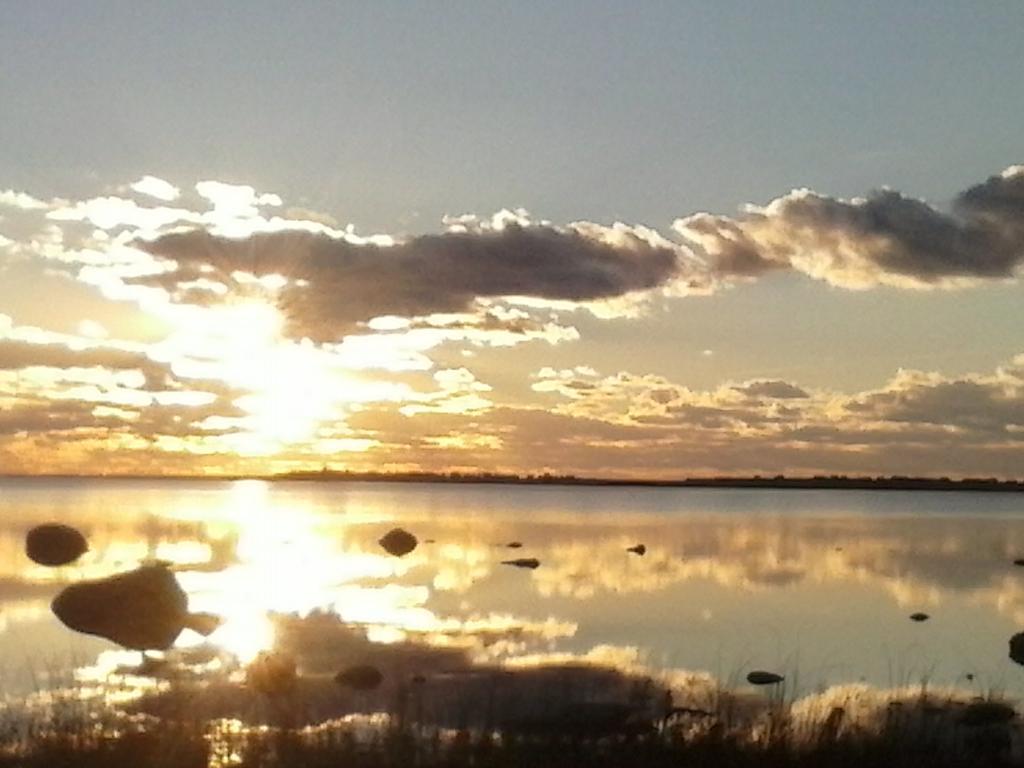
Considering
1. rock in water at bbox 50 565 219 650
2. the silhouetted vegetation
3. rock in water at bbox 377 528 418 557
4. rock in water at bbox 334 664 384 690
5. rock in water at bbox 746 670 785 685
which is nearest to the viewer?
the silhouetted vegetation

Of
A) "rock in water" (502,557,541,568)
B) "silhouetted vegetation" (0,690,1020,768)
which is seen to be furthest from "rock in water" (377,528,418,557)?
"silhouetted vegetation" (0,690,1020,768)

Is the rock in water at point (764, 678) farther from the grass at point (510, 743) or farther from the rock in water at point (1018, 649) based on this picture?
the rock in water at point (1018, 649)

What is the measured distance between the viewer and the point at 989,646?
31.7 meters

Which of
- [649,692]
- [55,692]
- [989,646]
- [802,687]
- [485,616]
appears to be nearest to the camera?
[55,692]

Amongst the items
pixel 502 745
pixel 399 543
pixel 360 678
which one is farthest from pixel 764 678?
pixel 399 543

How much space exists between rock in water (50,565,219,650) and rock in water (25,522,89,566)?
→ 66.1 feet

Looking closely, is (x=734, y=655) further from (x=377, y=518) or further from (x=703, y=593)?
(x=377, y=518)

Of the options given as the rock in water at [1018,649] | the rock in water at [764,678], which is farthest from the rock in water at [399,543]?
the rock in water at [764,678]

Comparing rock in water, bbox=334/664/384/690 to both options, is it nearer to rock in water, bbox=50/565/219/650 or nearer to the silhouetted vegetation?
the silhouetted vegetation

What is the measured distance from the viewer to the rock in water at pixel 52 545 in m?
50.8

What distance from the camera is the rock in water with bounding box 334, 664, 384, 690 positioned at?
74.2 feet

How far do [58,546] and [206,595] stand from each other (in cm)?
1267

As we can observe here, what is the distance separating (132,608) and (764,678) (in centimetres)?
1514

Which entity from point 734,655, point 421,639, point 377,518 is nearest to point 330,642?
point 421,639
